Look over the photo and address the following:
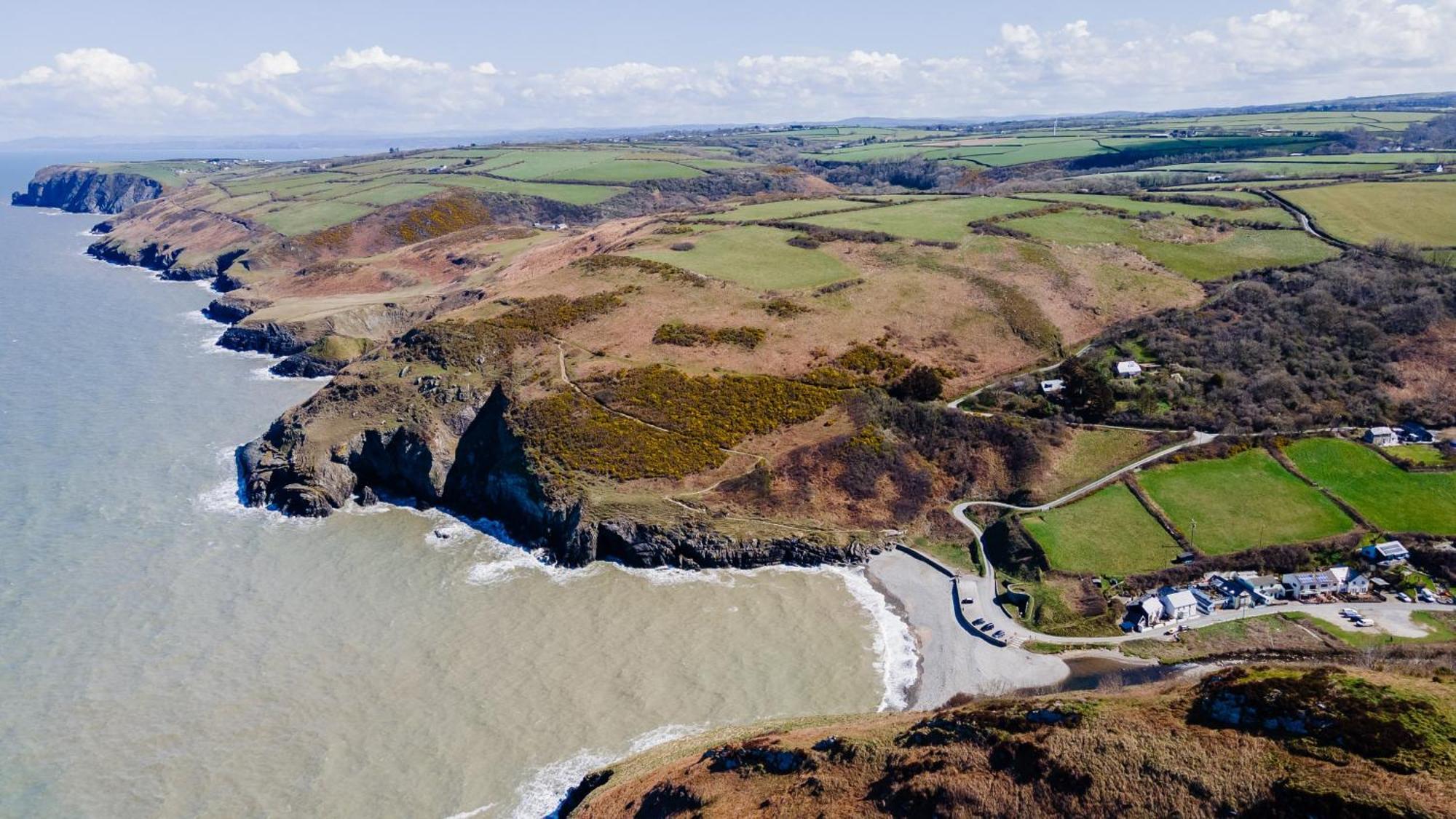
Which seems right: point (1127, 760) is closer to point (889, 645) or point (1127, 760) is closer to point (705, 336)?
point (889, 645)

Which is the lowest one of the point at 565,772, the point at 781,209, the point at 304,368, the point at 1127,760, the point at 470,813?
the point at 470,813

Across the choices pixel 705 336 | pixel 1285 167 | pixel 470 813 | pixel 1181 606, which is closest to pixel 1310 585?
pixel 1181 606

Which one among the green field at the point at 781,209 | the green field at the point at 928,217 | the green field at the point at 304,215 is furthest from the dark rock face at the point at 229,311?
the green field at the point at 928,217

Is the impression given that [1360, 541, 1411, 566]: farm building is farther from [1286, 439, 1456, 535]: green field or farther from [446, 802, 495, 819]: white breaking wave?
[446, 802, 495, 819]: white breaking wave

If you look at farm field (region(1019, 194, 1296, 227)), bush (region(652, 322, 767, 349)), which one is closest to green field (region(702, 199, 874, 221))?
farm field (region(1019, 194, 1296, 227))

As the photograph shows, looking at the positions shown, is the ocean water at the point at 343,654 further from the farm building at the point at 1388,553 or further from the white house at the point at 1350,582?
the farm building at the point at 1388,553

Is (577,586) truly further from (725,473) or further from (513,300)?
(513,300)
